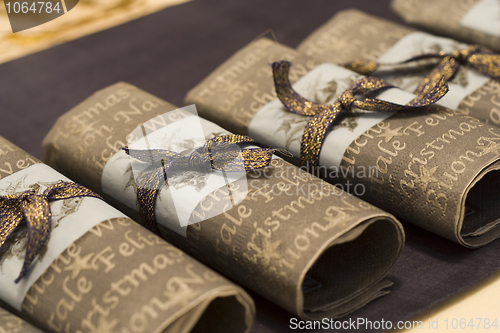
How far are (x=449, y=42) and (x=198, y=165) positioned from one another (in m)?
0.84

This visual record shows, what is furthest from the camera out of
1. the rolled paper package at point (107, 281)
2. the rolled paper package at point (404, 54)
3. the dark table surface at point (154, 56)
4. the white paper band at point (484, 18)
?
the dark table surface at point (154, 56)

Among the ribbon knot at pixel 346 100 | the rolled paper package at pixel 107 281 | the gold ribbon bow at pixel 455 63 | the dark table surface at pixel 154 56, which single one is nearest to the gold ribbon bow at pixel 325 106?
the ribbon knot at pixel 346 100

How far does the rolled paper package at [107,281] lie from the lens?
75 centimetres

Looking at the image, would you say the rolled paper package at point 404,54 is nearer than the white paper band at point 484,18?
Yes

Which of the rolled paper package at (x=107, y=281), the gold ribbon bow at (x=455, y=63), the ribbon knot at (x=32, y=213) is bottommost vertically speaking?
the rolled paper package at (x=107, y=281)

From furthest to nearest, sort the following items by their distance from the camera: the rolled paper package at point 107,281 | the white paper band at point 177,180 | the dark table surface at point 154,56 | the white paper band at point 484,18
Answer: the dark table surface at point 154,56, the white paper band at point 484,18, the white paper band at point 177,180, the rolled paper package at point 107,281

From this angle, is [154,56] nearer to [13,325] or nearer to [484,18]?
[484,18]

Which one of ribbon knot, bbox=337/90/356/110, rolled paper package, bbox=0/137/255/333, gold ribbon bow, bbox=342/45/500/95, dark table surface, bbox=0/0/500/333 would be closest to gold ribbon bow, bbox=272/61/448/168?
ribbon knot, bbox=337/90/356/110

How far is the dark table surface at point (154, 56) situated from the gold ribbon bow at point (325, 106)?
0.88 ft

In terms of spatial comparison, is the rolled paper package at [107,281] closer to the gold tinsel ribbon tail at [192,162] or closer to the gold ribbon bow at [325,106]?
the gold tinsel ribbon tail at [192,162]

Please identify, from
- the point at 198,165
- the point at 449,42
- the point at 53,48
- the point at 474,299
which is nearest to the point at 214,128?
the point at 198,165

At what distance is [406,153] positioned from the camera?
1007mm

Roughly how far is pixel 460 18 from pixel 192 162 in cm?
104

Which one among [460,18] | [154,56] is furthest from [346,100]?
[154,56]
